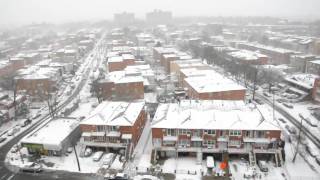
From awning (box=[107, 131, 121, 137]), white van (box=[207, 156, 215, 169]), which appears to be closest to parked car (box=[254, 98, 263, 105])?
white van (box=[207, 156, 215, 169])

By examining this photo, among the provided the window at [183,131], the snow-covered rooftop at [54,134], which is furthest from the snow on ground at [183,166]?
the snow-covered rooftop at [54,134]

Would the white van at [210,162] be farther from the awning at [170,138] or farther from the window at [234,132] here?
the awning at [170,138]

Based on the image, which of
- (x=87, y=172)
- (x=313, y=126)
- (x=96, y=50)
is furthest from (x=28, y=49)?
(x=313, y=126)

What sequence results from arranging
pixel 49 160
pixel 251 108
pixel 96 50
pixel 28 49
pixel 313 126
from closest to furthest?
pixel 49 160 → pixel 251 108 → pixel 313 126 → pixel 96 50 → pixel 28 49

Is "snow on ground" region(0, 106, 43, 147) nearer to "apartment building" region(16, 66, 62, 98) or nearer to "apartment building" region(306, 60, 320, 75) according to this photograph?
"apartment building" region(16, 66, 62, 98)

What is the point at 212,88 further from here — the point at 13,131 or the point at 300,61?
the point at 300,61

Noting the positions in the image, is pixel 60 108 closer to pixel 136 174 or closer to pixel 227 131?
pixel 136 174
